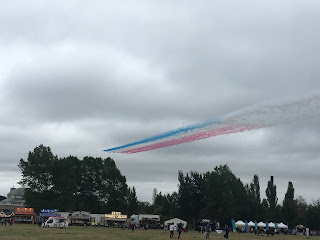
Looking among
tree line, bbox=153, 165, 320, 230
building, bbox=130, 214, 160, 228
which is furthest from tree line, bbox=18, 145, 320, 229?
building, bbox=130, 214, 160, 228

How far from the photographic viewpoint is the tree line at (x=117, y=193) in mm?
103312

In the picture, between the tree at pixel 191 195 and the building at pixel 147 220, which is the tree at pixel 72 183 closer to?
the tree at pixel 191 195

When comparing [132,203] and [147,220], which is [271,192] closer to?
[132,203]

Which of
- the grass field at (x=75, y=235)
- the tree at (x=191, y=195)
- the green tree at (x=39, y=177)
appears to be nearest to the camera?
the grass field at (x=75, y=235)

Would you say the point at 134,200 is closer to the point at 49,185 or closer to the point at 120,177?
the point at 120,177

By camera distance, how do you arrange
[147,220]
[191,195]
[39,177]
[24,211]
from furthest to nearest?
[191,195] < [39,177] < [24,211] < [147,220]

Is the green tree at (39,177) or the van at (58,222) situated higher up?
the green tree at (39,177)

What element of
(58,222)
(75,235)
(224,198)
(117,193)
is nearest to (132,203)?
(117,193)

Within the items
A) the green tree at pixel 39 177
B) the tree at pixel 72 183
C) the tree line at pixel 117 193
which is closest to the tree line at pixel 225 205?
the tree line at pixel 117 193

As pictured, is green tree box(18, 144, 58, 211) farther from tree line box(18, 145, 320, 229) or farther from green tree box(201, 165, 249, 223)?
green tree box(201, 165, 249, 223)

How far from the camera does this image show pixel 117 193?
374ft

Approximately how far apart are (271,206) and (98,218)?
57.6 metres

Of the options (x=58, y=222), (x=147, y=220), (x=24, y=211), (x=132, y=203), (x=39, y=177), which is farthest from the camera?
(x=132, y=203)

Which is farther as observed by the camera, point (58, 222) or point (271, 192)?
point (271, 192)
